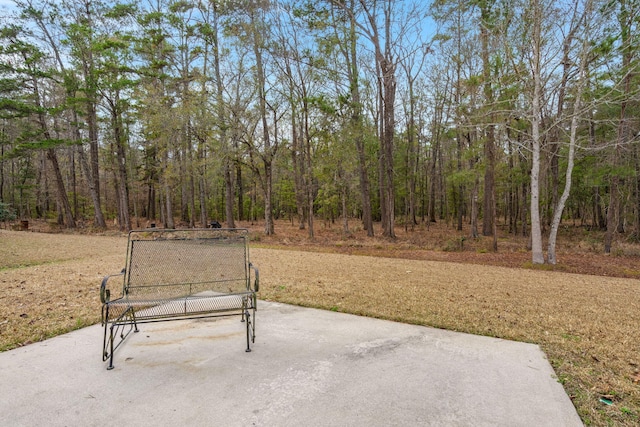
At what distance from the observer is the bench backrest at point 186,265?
3.27 meters

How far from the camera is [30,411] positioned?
6.22 feet

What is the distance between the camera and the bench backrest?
3.27 meters

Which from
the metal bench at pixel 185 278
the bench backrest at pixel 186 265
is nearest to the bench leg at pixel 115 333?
the metal bench at pixel 185 278

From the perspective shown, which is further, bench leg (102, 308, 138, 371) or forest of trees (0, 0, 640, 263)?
forest of trees (0, 0, 640, 263)

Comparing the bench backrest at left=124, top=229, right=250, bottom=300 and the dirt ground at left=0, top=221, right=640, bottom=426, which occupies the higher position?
the bench backrest at left=124, top=229, right=250, bottom=300

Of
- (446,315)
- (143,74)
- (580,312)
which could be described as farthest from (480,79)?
(143,74)

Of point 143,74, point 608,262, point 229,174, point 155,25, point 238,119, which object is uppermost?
point 155,25

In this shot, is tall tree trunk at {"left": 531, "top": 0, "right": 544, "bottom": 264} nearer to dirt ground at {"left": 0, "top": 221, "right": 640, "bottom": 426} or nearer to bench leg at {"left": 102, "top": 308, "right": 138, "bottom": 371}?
dirt ground at {"left": 0, "top": 221, "right": 640, "bottom": 426}

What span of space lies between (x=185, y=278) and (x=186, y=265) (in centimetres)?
14

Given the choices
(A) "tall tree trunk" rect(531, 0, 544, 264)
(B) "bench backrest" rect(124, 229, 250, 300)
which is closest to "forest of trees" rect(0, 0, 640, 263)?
(A) "tall tree trunk" rect(531, 0, 544, 264)

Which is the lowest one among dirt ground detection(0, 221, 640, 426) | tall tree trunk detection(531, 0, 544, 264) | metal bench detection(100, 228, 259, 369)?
dirt ground detection(0, 221, 640, 426)

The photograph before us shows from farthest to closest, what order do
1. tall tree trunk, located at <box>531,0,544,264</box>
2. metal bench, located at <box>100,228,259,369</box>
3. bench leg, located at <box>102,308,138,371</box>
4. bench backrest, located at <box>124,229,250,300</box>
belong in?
1. tall tree trunk, located at <box>531,0,544,264</box>
2. bench backrest, located at <box>124,229,250,300</box>
3. metal bench, located at <box>100,228,259,369</box>
4. bench leg, located at <box>102,308,138,371</box>

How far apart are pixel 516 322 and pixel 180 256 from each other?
12.0ft

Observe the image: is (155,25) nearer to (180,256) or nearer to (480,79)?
(480,79)
